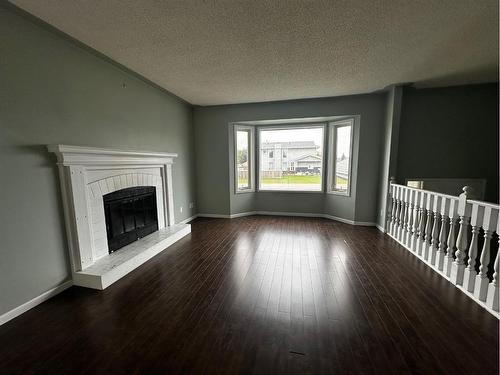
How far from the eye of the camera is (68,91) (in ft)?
7.22

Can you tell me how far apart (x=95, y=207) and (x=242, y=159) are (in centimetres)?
334

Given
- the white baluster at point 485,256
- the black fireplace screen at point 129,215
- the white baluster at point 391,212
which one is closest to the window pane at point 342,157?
the white baluster at point 391,212

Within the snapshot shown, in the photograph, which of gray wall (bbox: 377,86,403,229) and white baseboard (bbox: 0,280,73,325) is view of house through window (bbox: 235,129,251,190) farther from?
white baseboard (bbox: 0,280,73,325)

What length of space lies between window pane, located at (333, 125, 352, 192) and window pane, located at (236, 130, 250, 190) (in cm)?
216

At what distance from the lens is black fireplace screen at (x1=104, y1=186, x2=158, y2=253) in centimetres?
271

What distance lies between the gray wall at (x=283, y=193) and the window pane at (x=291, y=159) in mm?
296

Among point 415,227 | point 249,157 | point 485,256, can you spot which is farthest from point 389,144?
point 249,157

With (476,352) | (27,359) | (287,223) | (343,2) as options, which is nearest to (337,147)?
(287,223)

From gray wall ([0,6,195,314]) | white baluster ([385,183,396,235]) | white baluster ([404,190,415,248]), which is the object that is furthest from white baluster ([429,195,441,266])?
gray wall ([0,6,195,314])

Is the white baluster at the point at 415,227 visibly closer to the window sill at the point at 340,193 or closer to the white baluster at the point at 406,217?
the white baluster at the point at 406,217

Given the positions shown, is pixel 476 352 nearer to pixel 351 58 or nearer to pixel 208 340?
pixel 208 340

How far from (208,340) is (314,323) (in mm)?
863

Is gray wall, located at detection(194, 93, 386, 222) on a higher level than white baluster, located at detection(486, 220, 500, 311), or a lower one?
higher

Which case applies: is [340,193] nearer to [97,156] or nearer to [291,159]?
[291,159]
